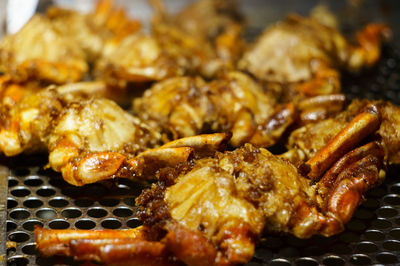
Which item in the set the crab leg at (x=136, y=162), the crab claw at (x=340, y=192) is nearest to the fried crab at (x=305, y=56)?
the crab claw at (x=340, y=192)

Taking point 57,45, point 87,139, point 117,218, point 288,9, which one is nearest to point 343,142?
point 117,218

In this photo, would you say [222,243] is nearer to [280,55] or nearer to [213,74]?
[213,74]

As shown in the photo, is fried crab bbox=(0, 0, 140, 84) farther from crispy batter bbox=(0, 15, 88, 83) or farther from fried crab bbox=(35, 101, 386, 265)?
fried crab bbox=(35, 101, 386, 265)

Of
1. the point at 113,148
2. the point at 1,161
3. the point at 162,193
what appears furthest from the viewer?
the point at 1,161

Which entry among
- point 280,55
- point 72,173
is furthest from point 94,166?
point 280,55

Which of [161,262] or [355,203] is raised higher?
[355,203]

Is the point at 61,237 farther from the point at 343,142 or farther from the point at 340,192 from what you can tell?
the point at 343,142

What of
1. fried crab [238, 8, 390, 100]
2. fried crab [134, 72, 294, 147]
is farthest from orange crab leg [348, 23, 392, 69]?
fried crab [134, 72, 294, 147]
